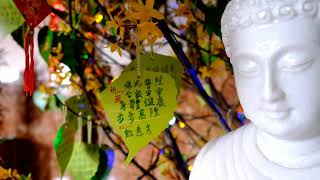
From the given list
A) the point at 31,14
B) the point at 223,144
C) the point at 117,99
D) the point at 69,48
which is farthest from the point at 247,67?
the point at 69,48

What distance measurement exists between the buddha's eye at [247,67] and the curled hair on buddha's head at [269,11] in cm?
5

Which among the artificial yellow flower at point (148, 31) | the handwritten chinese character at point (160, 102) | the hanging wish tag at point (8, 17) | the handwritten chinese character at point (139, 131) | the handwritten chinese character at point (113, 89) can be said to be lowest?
the handwritten chinese character at point (139, 131)

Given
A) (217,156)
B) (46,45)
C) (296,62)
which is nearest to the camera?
(296,62)

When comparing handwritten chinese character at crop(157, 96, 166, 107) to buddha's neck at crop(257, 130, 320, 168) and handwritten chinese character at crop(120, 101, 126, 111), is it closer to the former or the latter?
handwritten chinese character at crop(120, 101, 126, 111)

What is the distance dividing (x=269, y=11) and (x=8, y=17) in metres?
0.47

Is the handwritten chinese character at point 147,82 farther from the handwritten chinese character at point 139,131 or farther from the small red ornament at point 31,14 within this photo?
the small red ornament at point 31,14

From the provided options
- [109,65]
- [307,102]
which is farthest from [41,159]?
[307,102]

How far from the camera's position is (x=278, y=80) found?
0.65 meters

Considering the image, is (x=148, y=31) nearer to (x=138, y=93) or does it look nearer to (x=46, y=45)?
(x=138, y=93)

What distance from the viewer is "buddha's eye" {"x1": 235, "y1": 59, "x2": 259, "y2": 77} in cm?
68

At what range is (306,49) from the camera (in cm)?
64

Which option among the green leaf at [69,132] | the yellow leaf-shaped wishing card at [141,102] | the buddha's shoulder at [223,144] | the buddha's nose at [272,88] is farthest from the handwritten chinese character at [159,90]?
the green leaf at [69,132]

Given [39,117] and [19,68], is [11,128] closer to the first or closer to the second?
[39,117]

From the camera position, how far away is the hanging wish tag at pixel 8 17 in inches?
33.3
